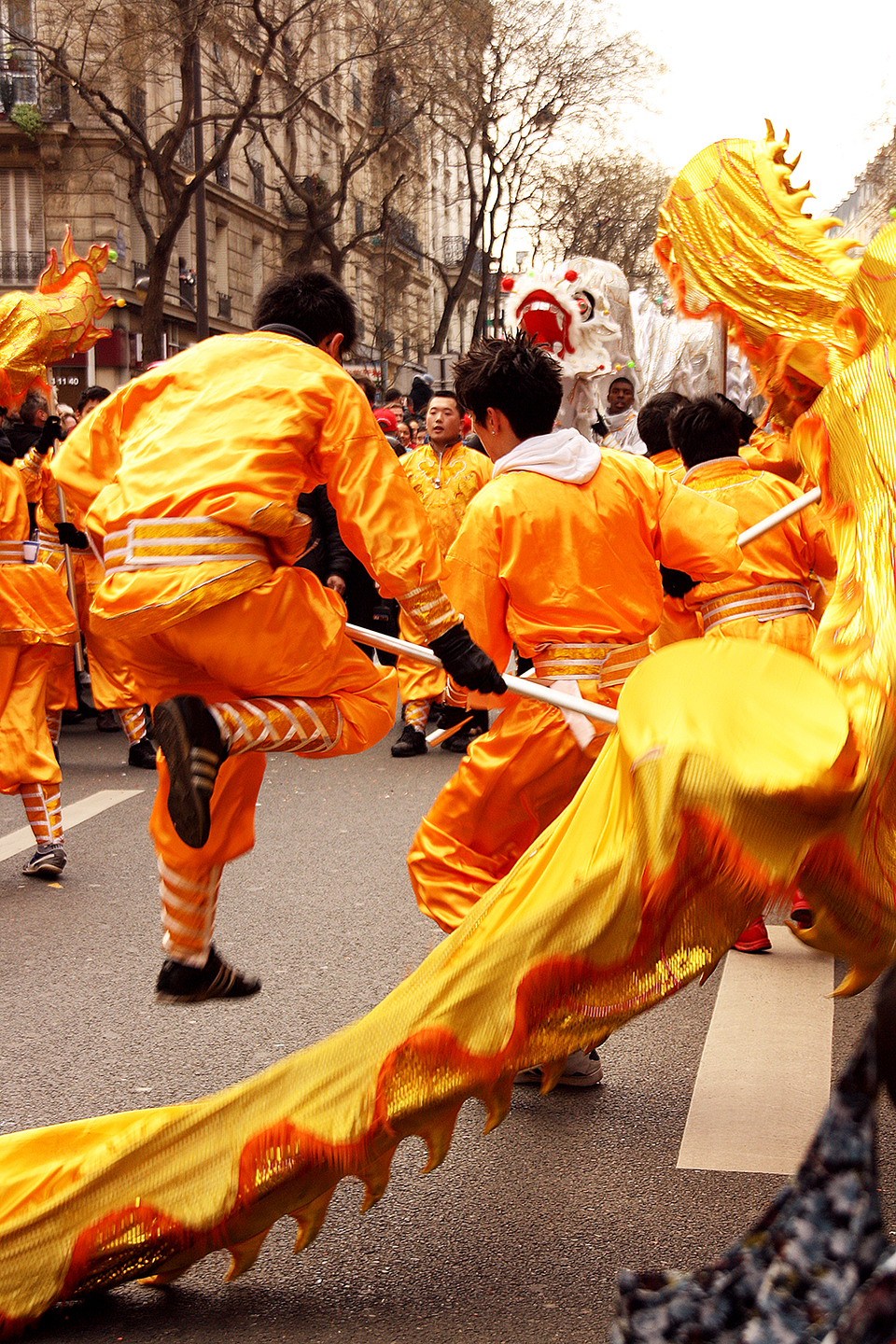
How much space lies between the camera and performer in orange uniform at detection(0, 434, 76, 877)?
19.7 ft

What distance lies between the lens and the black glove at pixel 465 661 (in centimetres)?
343

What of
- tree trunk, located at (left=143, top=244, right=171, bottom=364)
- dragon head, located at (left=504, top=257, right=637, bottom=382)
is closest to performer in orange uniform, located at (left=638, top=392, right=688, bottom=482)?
dragon head, located at (left=504, top=257, right=637, bottom=382)

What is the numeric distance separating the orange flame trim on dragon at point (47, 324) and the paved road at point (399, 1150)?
2.06m

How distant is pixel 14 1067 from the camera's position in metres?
3.82

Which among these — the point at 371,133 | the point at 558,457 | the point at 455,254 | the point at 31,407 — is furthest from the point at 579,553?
the point at 455,254

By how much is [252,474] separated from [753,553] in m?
2.16

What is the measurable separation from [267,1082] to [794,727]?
1.09m

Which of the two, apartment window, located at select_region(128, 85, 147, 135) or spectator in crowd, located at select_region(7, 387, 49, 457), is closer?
spectator in crowd, located at select_region(7, 387, 49, 457)

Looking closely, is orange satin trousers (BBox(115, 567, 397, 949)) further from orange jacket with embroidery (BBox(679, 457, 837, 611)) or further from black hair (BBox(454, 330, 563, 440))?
orange jacket with embroidery (BBox(679, 457, 837, 611))

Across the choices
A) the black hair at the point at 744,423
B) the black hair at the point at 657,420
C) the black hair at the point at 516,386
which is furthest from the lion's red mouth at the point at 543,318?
the black hair at the point at 516,386

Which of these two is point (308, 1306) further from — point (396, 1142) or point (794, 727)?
point (794, 727)

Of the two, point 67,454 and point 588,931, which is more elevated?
point 67,454

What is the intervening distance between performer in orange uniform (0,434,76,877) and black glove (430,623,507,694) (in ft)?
9.98

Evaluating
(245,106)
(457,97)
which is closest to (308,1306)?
(245,106)
